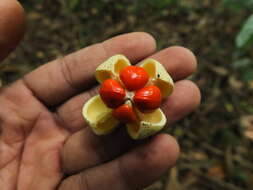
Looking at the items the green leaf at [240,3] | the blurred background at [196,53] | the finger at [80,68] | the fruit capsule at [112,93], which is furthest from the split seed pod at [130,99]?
the blurred background at [196,53]

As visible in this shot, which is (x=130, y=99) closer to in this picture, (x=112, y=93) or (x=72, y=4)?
(x=112, y=93)

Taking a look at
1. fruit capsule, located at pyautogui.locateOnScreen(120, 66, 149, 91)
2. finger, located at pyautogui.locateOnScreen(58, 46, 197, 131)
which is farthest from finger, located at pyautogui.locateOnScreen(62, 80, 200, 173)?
fruit capsule, located at pyautogui.locateOnScreen(120, 66, 149, 91)

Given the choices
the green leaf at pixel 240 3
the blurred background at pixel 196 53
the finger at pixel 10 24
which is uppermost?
the finger at pixel 10 24

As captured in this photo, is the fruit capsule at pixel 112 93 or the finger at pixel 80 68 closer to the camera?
the fruit capsule at pixel 112 93

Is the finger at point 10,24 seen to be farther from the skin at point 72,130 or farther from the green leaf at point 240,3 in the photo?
the green leaf at point 240,3

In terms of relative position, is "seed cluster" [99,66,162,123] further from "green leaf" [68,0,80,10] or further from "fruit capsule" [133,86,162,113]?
"green leaf" [68,0,80,10]

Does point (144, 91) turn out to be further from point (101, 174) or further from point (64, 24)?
point (64, 24)

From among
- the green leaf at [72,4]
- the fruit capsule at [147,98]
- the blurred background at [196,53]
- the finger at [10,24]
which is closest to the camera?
the fruit capsule at [147,98]

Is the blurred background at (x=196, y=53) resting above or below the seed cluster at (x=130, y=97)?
below

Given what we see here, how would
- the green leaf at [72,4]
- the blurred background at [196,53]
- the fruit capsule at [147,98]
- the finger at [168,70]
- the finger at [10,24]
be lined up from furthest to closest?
the green leaf at [72,4] → the blurred background at [196,53] → the finger at [168,70] → the finger at [10,24] → the fruit capsule at [147,98]
